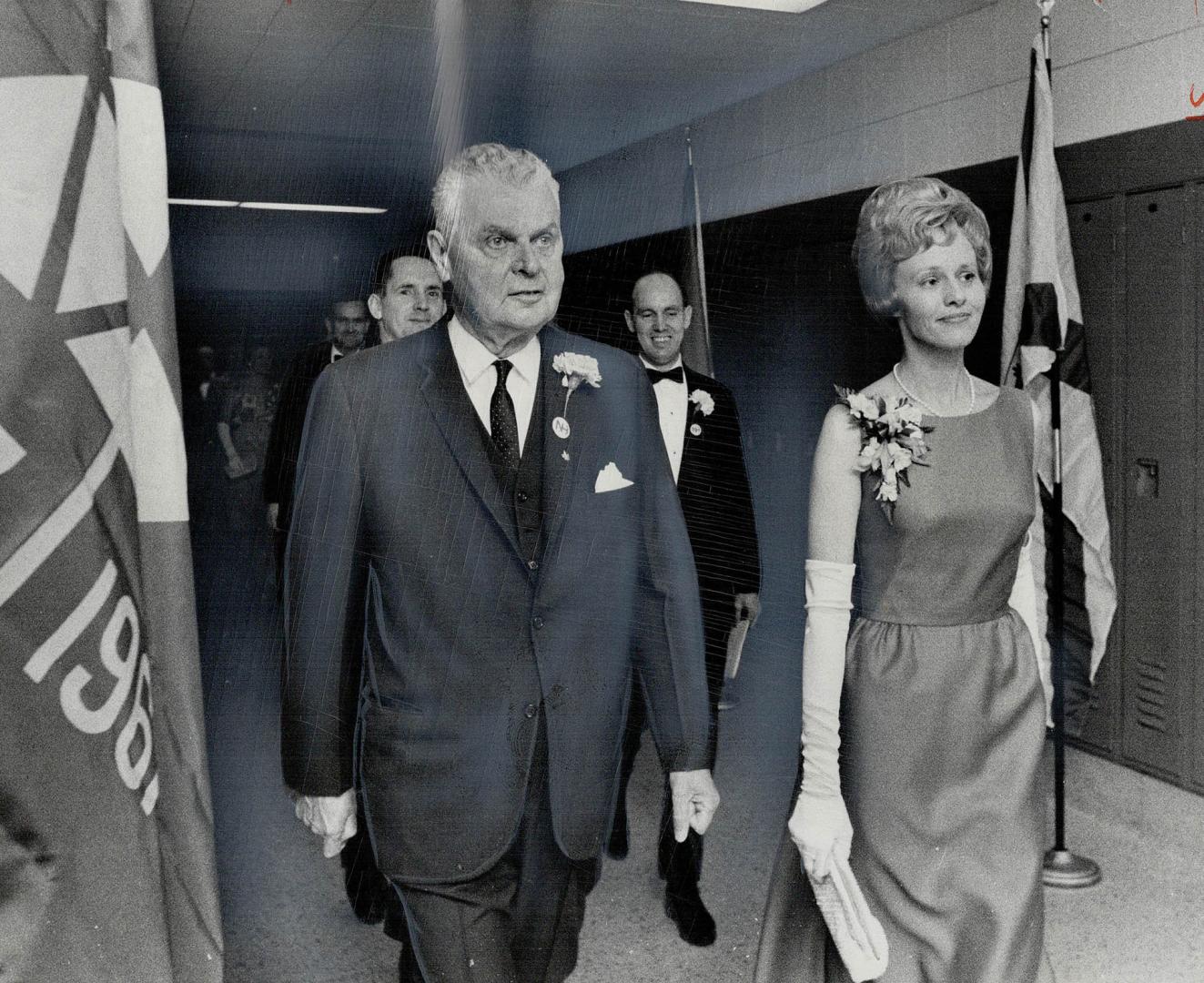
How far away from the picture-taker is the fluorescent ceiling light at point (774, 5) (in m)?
1.80

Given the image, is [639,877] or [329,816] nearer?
[329,816]

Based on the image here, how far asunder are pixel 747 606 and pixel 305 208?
899 mm

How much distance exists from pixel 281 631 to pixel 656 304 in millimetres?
686

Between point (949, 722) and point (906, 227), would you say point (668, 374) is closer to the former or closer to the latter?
point (906, 227)

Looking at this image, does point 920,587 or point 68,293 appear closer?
point 68,293

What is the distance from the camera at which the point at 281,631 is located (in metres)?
1.58

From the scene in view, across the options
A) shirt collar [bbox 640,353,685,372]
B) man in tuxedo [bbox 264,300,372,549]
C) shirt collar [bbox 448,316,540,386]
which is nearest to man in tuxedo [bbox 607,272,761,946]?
shirt collar [bbox 640,353,685,372]

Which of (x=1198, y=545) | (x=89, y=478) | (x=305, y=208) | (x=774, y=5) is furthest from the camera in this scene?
(x=1198, y=545)

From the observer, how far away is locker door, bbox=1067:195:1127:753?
117 inches

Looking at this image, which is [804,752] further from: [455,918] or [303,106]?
[303,106]

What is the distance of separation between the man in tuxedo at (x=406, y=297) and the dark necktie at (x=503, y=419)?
0.11 metres

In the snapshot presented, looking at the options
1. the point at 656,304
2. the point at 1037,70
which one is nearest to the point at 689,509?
the point at 656,304

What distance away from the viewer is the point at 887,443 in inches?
67.8

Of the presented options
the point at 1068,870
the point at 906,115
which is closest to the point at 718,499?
the point at 906,115
